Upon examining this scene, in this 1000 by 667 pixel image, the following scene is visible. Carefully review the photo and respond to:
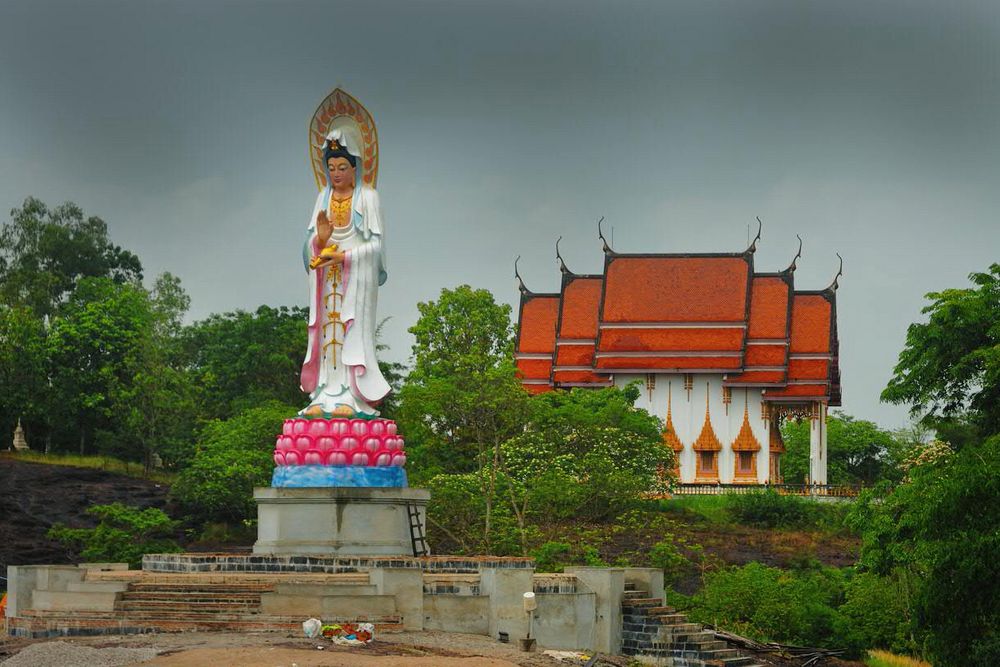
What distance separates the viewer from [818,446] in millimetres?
56594

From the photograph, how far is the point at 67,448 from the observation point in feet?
178

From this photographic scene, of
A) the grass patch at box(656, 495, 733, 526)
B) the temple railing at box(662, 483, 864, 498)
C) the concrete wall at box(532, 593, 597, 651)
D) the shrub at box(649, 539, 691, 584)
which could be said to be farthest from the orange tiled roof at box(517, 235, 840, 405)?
the concrete wall at box(532, 593, 597, 651)

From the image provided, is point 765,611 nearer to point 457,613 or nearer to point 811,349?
point 457,613

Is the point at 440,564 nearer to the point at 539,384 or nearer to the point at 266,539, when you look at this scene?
the point at 266,539

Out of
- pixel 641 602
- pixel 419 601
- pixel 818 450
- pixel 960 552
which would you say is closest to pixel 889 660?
pixel 641 602

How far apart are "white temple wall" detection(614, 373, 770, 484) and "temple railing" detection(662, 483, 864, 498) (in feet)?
14.6

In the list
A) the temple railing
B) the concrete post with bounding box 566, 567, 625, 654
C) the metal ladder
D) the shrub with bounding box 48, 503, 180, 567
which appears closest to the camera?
the concrete post with bounding box 566, 567, 625, 654

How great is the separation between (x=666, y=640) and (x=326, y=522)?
5940mm

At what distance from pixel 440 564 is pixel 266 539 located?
11.4ft

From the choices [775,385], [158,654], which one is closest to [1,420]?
[775,385]

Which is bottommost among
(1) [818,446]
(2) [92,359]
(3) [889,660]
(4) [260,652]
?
(3) [889,660]

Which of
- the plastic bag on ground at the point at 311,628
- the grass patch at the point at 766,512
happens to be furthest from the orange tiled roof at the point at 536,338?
the plastic bag on ground at the point at 311,628

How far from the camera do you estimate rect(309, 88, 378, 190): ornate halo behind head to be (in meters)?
28.7

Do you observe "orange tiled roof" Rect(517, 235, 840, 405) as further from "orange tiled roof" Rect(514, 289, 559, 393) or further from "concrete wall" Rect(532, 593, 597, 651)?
"concrete wall" Rect(532, 593, 597, 651)
